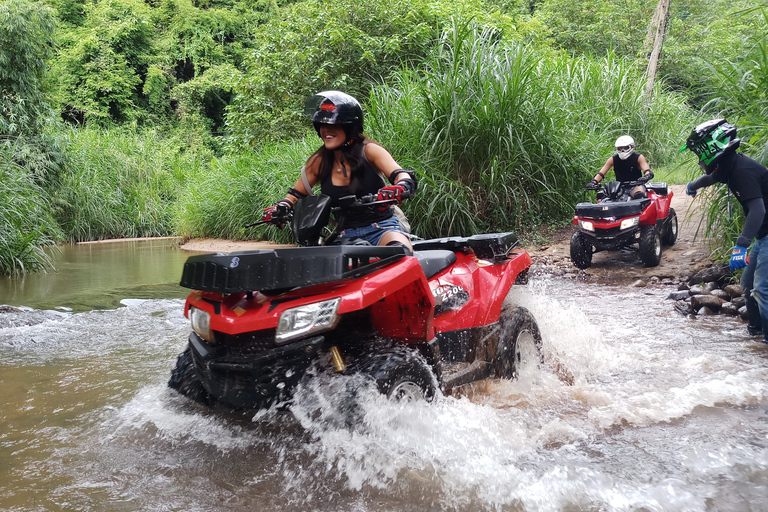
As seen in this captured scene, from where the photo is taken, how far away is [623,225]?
8.16m

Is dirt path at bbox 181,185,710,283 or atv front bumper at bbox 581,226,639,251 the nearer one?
dirt path at bbox 181,185,710,283

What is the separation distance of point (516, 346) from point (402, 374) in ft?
4.23

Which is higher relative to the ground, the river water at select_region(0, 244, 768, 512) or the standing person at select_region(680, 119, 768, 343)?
the standing person at select_region(680, 119, 768, 343)

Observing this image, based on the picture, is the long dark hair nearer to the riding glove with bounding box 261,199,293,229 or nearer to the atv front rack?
the riding glove with bounding box 261,199,293,229

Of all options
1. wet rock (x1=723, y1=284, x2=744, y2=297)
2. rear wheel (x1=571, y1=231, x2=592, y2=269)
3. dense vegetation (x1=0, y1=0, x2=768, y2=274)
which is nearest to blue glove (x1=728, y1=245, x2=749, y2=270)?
dense vegetation (x1=0, y1=0, x2=768, y2=274)

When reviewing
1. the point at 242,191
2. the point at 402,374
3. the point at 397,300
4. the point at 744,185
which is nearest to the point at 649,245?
the point at 744,185

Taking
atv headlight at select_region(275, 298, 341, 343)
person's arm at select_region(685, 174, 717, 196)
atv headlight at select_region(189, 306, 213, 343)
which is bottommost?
atv headlight at select_region(189, 306, 213, 343)

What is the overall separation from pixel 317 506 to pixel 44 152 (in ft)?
46.2

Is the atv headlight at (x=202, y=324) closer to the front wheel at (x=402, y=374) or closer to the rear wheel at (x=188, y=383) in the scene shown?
the rear wheel at (x=188, y=383)

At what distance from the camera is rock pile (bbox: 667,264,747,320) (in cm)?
589

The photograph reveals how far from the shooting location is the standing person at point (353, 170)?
11.1 ft

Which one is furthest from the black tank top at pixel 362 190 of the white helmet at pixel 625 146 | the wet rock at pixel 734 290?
the white helmet at pixel 625 146

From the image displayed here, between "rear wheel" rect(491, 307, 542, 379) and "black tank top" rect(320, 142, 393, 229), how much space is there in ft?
3.26

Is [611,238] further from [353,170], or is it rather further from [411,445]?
[411,445]
